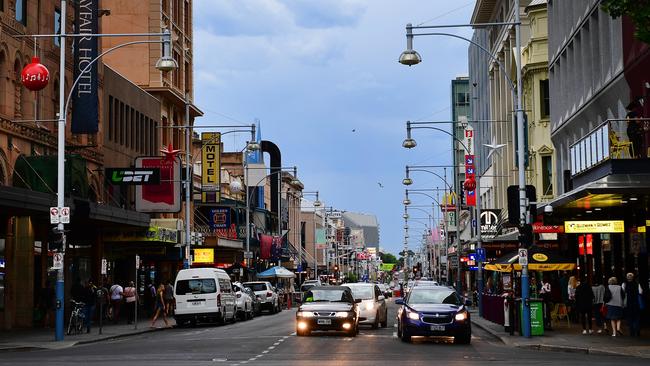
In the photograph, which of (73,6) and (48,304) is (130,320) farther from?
(73,6)

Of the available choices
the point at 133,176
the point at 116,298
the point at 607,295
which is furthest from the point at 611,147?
the point at 133,176

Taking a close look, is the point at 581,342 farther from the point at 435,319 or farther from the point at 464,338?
the point at 435,319

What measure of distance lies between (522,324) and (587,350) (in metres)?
5.63

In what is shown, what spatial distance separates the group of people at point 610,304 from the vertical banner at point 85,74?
19577 mm

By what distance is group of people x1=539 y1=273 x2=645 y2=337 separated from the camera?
29.6 metres

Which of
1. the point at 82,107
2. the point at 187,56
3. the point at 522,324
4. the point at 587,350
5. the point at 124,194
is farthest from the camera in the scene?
the point at 187,56

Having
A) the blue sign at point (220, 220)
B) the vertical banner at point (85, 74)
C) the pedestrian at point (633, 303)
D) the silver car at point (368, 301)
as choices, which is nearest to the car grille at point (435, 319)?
the pedestrian at point (633, 303)

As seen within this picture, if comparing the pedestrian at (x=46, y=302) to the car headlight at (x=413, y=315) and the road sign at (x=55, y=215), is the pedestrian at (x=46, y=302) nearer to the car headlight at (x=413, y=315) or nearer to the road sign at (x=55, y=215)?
the road sign at (x=55, y=215)

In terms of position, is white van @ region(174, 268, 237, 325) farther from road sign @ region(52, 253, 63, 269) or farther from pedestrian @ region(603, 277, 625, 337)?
pedestrian @ region(603, 277, 625, 337)

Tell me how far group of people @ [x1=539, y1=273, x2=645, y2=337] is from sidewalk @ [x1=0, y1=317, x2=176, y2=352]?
14.3 meters

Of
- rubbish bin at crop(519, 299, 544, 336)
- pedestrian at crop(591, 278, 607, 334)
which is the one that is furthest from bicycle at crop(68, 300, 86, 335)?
pedestrian at crop(591, 278, 607, 334)

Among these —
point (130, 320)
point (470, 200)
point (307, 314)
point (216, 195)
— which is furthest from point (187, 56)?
point (307, 314)

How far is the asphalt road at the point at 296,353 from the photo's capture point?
21891 millimetres

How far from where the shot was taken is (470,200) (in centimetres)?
5541
